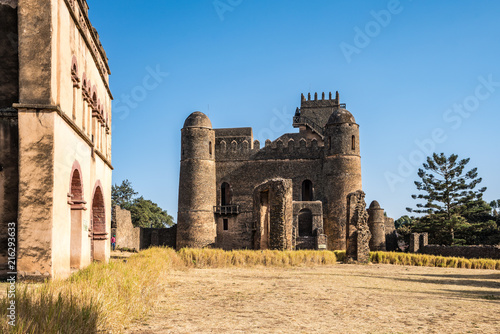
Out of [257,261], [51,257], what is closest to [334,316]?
[51,257]

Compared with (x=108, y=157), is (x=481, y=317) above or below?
below

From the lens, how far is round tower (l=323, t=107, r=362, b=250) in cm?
3994

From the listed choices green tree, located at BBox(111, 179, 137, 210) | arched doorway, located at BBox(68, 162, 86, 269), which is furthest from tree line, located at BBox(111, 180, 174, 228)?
arched doorway, located at BBox(68, 162, 86, 269)

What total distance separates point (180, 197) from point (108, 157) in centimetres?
2133

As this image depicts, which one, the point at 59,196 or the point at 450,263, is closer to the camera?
the point at 59,196

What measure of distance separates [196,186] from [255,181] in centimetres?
530

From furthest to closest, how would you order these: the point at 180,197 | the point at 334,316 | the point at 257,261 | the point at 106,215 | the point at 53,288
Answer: the point at 180,197 < the point at 257,261 < the point at 106,215 < the point at 334,316 < the point at 53,288

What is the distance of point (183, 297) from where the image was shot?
10328mm

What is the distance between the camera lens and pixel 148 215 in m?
63.8

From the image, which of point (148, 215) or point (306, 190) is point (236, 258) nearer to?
point (306, 190)

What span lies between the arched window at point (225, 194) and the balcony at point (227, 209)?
1.20m

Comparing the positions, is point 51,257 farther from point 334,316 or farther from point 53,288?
point 334,316

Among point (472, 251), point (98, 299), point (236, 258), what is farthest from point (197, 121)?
point (98, 299)

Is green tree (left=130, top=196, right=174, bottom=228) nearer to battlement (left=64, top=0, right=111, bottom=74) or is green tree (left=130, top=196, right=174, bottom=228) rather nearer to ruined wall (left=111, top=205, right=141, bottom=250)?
ruined wall (left=111, top=205, right=141, bottom=250)
